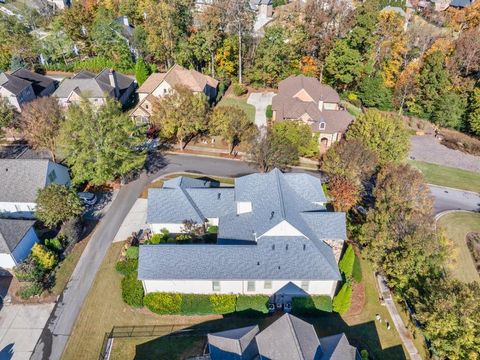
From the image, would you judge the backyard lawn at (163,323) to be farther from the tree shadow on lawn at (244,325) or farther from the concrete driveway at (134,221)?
the concrete driveway at (134,221)

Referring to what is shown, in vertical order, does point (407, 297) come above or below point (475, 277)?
above

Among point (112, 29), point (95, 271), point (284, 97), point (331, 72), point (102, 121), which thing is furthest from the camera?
point (112, 29)

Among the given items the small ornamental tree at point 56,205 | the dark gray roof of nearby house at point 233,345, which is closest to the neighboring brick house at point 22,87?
the small ornamental tree at point 56,205

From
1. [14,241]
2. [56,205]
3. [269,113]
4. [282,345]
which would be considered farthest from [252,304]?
[269,113]

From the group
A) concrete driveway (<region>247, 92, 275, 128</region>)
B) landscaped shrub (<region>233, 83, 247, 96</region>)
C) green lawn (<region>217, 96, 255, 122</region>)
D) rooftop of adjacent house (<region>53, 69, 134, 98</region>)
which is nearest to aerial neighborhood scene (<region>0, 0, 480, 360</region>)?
rooftop of adjacent house (<region>53, 69, 134, 98</region>)

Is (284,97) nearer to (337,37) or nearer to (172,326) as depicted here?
(337,37)

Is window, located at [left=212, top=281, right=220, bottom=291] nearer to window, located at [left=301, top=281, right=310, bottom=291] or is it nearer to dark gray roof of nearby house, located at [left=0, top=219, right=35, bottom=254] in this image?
window, located at [left=301, top=281, right=310, bottom=291]

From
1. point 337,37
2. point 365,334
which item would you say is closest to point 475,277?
point 365,334
